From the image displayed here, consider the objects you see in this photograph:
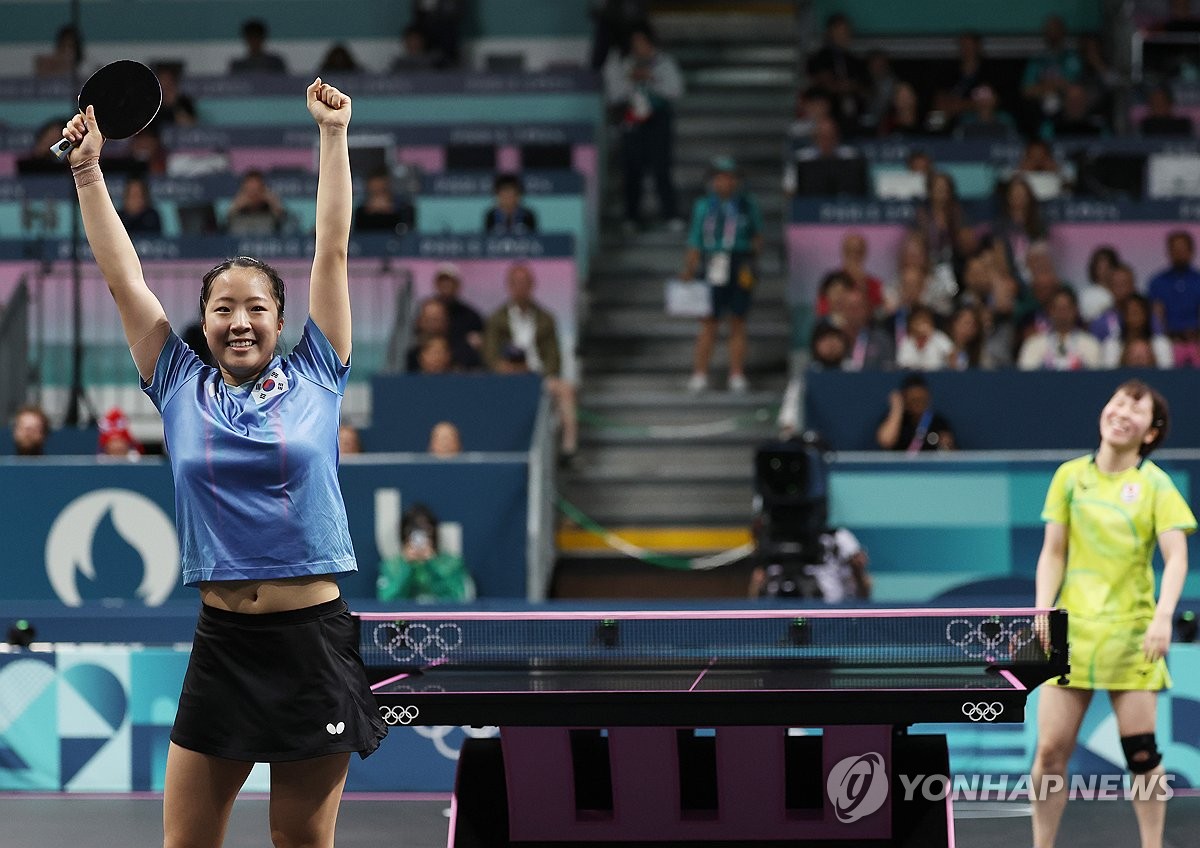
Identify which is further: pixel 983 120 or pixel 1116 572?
pixel 983 120

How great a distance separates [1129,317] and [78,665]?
23.9ft

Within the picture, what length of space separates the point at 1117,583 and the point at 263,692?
10.5ft

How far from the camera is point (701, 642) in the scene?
5.11 m

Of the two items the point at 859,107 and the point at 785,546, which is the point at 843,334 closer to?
the point at 785,546

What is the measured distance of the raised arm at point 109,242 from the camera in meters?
3.70

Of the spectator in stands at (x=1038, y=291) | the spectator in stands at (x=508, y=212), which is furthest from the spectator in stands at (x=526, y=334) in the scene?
the spectator in stands at (x=1038, y=291)

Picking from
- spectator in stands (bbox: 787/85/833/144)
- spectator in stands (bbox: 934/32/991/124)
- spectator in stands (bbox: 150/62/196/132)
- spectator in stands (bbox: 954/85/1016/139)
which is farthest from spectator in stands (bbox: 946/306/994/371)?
spectator in stands (bbox: 150/62/196/132)

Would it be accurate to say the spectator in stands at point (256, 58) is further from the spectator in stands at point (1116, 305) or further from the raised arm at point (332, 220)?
the raised arm at point (332, 220)

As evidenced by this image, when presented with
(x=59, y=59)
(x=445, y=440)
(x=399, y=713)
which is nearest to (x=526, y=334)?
(x=445, y=440)

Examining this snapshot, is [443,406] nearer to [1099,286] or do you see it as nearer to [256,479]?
[1099,286]

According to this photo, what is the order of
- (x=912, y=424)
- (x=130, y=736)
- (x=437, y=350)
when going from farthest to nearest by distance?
1. (x=437, y=350)
2. (x=912, y=424)
3. (x=130, y=736)

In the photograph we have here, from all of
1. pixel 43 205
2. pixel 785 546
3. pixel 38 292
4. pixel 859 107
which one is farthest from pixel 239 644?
pixel 859 107

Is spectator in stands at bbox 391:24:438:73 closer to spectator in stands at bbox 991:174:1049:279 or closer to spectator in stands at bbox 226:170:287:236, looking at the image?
spectator in stands at bbox 226:170:287:236

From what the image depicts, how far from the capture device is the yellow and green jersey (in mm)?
5723
